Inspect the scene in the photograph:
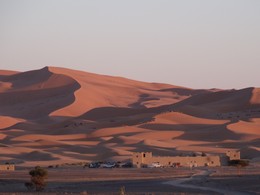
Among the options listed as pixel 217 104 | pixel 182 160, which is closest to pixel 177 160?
pixel 182 160

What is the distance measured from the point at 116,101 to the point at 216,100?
97.7 feet

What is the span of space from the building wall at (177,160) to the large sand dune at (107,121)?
22.1 ft

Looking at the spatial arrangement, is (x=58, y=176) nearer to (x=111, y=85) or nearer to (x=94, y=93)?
(x=94, y=93)

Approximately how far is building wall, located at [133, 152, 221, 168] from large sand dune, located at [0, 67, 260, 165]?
6.73m

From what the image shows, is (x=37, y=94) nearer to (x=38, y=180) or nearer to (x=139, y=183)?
(x=139, y=183)

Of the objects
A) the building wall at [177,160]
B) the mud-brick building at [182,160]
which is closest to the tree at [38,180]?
the mud-brick building at [182,160]

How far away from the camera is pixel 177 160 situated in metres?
79.3

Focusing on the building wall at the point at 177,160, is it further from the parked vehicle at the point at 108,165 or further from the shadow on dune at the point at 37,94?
the shadow on dune at the point at 37,94

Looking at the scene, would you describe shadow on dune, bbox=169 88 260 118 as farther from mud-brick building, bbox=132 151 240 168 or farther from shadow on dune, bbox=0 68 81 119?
mud-brick building, bbox=132 151 240 168

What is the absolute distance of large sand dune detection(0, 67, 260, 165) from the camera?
9531 centimetres

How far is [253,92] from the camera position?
139 m

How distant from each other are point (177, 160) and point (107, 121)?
48007mm

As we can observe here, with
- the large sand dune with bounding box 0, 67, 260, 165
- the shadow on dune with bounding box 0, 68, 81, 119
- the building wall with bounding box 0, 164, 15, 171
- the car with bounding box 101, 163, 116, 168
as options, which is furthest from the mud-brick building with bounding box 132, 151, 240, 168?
the shadow on dune with bounding box 0, 68, 81, 119

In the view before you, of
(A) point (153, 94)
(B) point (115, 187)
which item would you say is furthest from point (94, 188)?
(A) point (153, 94)
